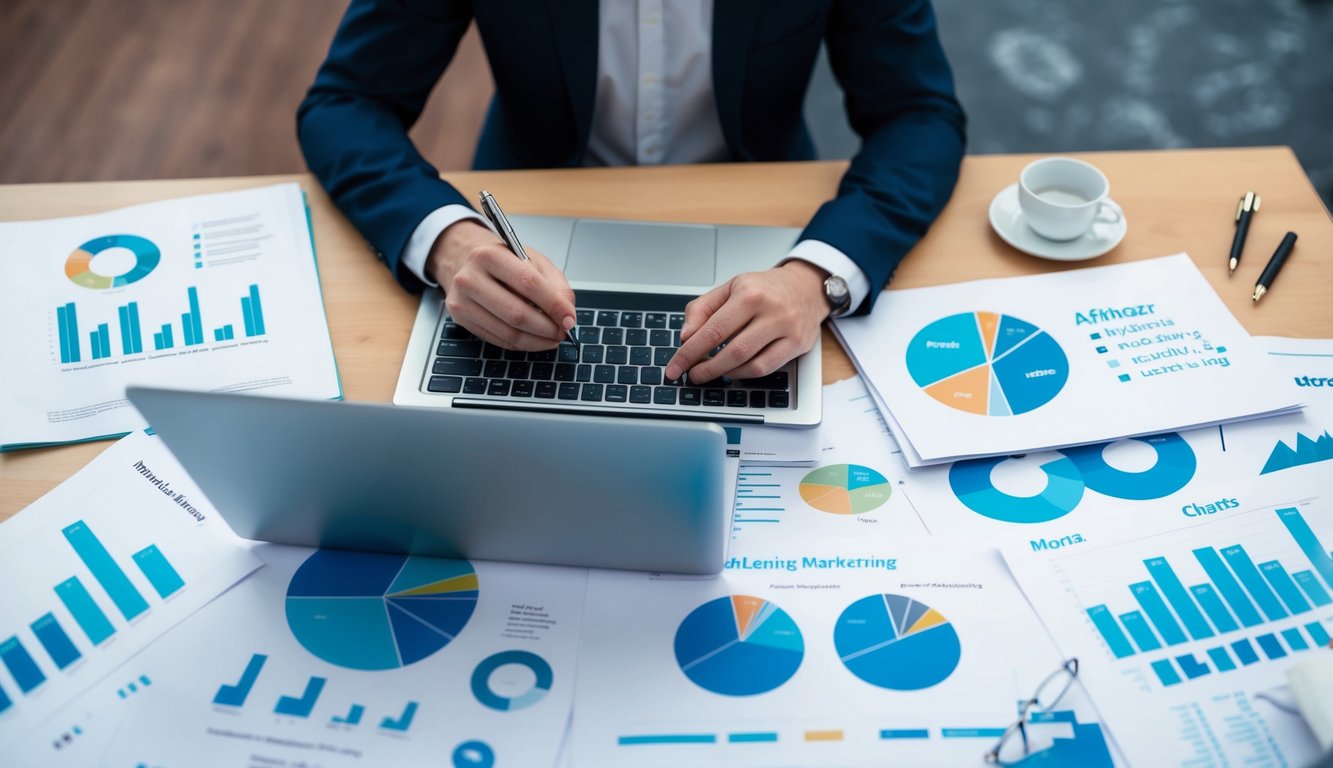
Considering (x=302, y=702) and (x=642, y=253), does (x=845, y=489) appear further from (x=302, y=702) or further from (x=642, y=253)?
(x=302, y=702)

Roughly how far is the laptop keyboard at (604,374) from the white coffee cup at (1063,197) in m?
0.35

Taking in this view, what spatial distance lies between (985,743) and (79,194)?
1.15m

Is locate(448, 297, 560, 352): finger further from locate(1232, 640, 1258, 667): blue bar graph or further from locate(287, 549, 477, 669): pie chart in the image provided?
locate(1232, 640, 1258, 667): blue bar graph

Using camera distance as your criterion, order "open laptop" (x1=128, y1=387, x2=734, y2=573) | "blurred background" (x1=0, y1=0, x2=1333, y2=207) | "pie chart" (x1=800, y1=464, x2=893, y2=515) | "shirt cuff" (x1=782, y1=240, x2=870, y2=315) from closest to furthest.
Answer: "open laptop" (x1=128, y1=387, x2=734, y2=573) < "pie chart" (x1=800, y1=464, x2=893, y2=515) < "shirt cuff" (x1=782, y1=240, x2=870, y2=315) < "blurred background" (x1=0, y1=0, x2=1333, y2=207)

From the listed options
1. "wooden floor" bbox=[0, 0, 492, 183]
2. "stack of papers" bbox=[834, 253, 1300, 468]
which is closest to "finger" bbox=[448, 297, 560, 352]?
"stack of papers" bbox=[834, 253, 1300, 468]

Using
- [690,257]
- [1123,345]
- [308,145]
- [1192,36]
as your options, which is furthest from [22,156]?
[1192,36]

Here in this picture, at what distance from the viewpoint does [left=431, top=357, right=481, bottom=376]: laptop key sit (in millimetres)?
931

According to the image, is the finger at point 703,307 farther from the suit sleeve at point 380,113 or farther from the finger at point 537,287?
the suit sleeve at point 380,113

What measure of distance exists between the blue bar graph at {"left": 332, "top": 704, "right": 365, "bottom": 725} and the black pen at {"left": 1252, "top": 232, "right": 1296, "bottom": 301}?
97 cm

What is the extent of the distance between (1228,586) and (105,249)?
1183mm

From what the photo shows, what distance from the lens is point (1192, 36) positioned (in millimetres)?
2514

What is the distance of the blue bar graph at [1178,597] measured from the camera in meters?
0.77

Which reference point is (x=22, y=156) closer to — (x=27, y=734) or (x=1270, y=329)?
(x=27, y=734)

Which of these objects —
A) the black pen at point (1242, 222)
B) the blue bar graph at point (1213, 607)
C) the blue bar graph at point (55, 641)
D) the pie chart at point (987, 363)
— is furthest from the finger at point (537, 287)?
the black pen at point (1242, 222)
